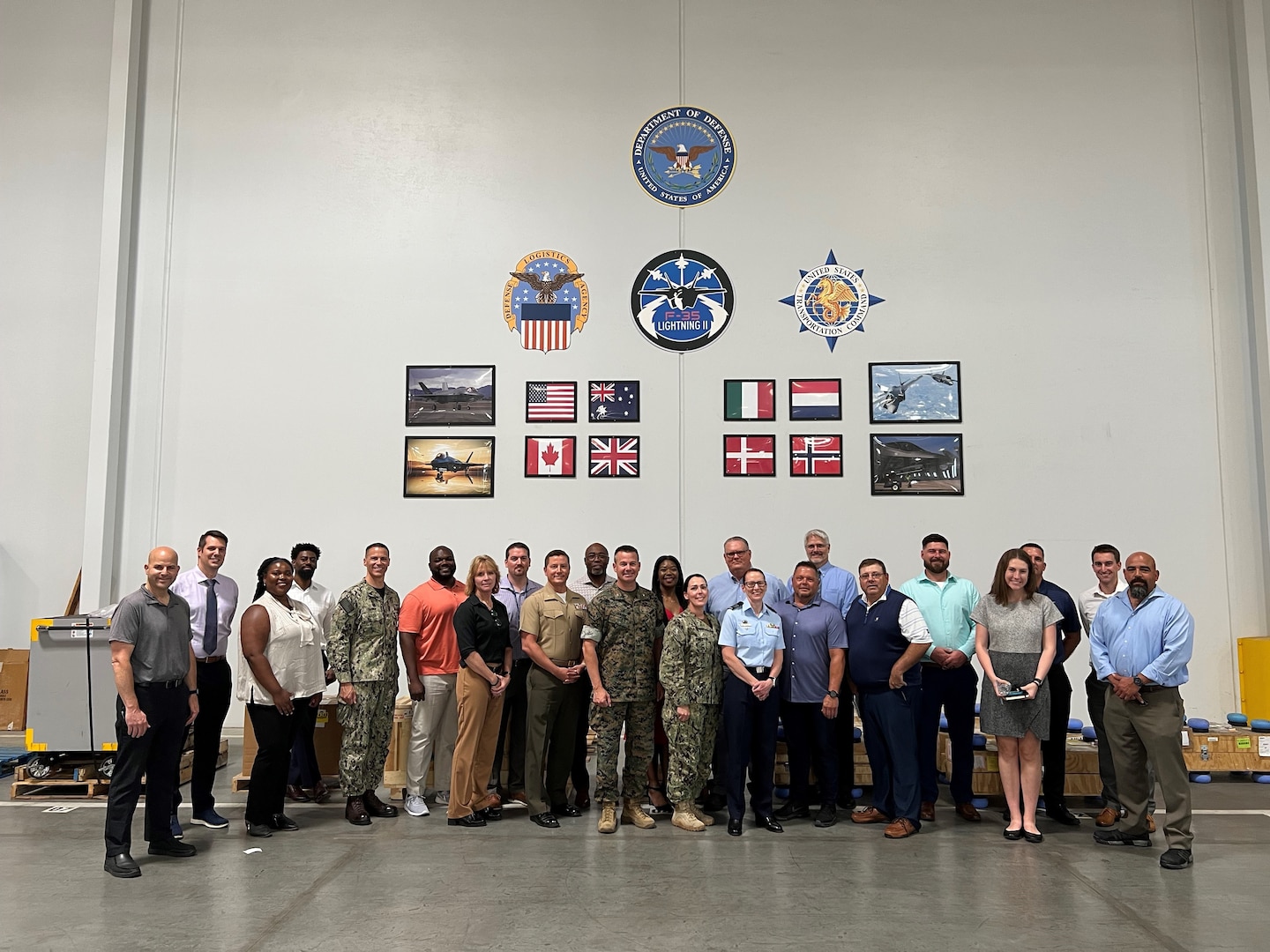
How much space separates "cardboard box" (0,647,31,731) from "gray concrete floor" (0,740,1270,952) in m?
3.24

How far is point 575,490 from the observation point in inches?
329

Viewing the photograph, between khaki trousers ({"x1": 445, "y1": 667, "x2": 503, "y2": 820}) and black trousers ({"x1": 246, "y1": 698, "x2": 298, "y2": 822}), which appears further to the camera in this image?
khaki trousers ({"x1": 445, "y1": 667, "x2": 503, "y2": 820})

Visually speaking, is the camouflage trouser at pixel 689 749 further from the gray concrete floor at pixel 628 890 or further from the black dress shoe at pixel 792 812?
the black dress shoe at pixel 792 812

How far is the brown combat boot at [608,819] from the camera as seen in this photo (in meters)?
5.18

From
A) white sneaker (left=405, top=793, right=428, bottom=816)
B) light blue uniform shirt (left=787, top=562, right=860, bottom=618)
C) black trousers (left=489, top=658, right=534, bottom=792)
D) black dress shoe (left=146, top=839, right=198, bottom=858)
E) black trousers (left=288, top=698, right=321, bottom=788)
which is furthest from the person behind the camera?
light blue uniform shirt (left=787, top=562, right=860, bottom=618)

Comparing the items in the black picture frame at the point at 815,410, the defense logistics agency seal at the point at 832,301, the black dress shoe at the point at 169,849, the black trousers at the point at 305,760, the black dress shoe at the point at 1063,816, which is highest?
the defense logistics agency seal at the point at 832,301

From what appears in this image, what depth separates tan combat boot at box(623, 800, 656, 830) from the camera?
17.3 ft

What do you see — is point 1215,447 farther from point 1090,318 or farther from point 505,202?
point 505,202

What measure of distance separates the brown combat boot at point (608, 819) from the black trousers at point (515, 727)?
2.46ft

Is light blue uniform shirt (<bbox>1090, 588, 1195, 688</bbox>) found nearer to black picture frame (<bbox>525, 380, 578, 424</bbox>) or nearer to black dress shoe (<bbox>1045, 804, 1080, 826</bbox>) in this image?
black dress shoe (<bbox>1045, 804, 1080, 826</bbox>)

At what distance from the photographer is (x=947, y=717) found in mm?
5508

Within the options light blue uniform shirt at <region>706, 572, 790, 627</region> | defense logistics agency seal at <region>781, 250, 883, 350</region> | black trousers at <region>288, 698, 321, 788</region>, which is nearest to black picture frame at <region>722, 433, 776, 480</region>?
defense logistics agency seal at <region>781, 250, 883, 350</region>

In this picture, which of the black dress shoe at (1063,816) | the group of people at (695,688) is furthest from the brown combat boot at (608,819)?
the black dress shoe at (1063,816)

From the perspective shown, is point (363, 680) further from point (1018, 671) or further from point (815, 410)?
point (815, 410)
